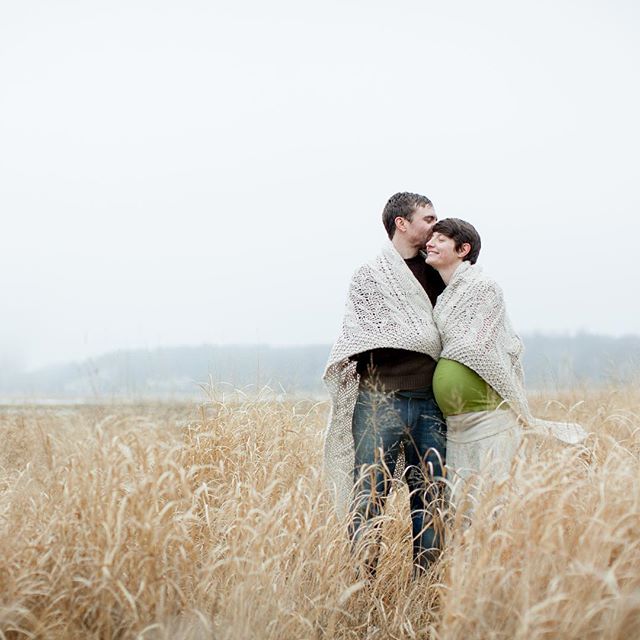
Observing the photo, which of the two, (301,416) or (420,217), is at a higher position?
(420,217)

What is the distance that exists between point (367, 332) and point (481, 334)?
1.63 feet

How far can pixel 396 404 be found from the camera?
12.1ft

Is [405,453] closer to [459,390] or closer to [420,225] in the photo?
[459,390]

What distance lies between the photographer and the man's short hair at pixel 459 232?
3.68 m

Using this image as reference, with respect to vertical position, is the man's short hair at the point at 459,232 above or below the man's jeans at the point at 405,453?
above

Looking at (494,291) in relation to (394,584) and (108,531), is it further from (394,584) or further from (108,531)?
(108,531)

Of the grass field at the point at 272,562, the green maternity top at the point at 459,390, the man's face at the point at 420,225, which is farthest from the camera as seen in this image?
the man's face at the point at 420,225

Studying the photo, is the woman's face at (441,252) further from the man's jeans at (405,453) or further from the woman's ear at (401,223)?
the man's jeans at (405,453)

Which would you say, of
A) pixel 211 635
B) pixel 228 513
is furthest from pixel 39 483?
pixel 211 635

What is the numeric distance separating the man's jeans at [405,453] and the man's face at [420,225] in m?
0.70

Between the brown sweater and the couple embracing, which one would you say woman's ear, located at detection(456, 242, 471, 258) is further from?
the brown sweater

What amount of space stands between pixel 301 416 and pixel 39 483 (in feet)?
7.13

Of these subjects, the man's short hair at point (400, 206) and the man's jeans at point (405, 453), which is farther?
the man's short hair at point (400, 206)

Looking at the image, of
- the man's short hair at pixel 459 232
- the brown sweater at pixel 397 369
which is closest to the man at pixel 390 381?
the brown sweater at pixel 397 369
